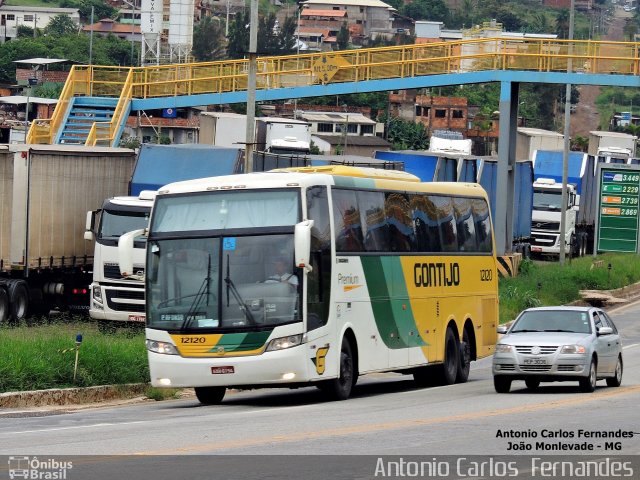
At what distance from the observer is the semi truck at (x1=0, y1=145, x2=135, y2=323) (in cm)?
3522

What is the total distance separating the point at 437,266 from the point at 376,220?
2.93 m

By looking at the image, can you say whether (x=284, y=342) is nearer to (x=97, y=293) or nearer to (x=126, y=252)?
(x=126, y=252)

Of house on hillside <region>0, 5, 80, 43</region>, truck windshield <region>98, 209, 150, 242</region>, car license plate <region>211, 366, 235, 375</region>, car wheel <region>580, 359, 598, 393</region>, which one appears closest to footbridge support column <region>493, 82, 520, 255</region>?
truck windshield <region>98, 209, 150, 242</region>

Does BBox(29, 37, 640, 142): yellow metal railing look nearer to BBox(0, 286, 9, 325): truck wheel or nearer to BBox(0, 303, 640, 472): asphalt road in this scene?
BBox(0, 286, 9, 325): truck wheel

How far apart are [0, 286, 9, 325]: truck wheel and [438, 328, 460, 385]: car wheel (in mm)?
12990

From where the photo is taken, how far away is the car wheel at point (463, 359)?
27031 mm

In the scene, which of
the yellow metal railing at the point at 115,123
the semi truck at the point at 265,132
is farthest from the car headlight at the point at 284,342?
the semi truck at the point at 265,132

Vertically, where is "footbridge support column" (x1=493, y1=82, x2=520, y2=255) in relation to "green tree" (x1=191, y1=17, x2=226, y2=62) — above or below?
below

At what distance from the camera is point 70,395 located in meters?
22.6

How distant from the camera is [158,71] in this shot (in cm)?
5275

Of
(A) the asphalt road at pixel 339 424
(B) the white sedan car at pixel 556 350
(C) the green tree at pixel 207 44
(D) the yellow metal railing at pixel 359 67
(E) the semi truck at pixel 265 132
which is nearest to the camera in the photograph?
(A) the asphalt road at pixel 339 424

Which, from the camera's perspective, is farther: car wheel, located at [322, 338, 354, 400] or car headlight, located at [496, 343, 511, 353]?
car headlight, located at [496, 343, 511, 353]

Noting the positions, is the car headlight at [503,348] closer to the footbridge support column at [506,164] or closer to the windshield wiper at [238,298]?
the windshield wiper at [238,298]

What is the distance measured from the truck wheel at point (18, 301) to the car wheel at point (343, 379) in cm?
1519
